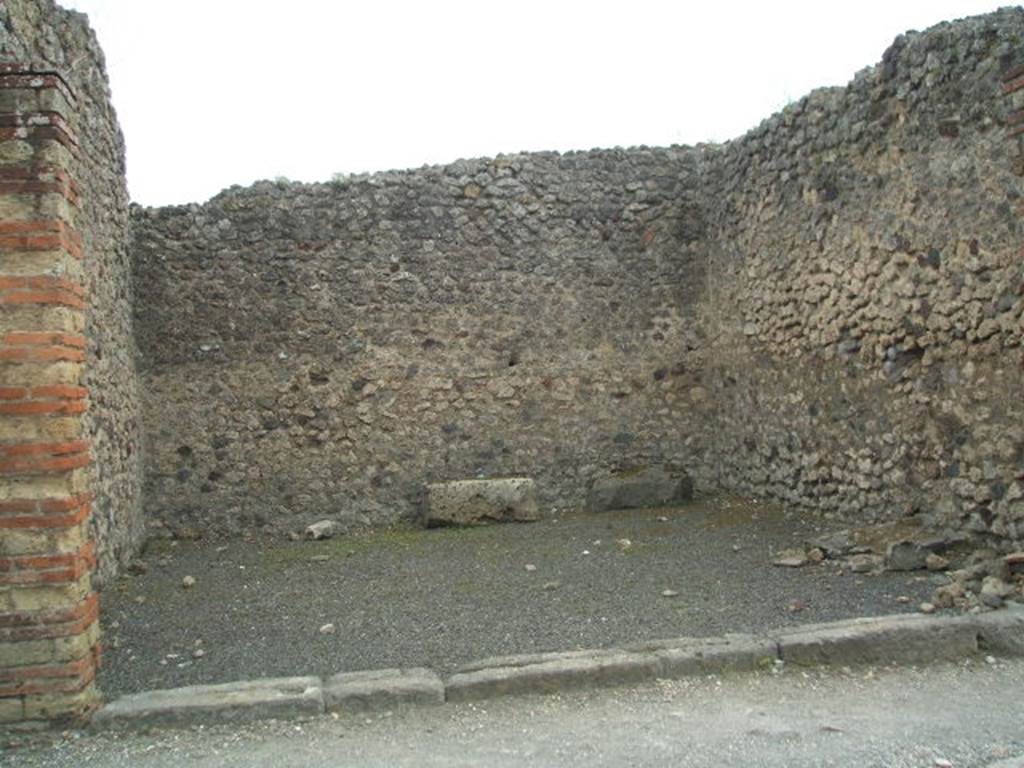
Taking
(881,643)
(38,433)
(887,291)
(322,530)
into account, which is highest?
(887,291)

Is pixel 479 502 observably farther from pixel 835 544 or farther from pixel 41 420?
pixel 41 420

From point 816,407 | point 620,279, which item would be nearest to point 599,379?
point 620,279

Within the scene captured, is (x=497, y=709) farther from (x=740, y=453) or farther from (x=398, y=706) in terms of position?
(x=740, y=453)

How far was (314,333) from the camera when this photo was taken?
846 cm

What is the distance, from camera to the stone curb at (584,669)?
3609 millimetres

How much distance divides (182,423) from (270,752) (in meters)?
5.54

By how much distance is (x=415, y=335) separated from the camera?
339 inches

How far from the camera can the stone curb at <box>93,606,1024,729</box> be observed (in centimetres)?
361

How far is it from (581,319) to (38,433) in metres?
6.04

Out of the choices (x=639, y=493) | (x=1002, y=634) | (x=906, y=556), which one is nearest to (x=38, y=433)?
(x=1002, y=634)

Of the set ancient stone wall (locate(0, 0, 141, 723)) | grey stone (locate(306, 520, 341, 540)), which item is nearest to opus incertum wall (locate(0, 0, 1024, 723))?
grey stone (locate(306, 520, 341, 540))

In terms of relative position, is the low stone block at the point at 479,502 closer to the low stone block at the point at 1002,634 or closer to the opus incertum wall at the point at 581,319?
the opus incertum wall at the point at 581,319

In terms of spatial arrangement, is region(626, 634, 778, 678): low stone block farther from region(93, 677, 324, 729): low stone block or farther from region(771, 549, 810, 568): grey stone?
region(771, 549, 810, 568): grey stone

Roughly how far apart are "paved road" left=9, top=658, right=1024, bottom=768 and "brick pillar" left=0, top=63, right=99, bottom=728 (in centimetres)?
28
